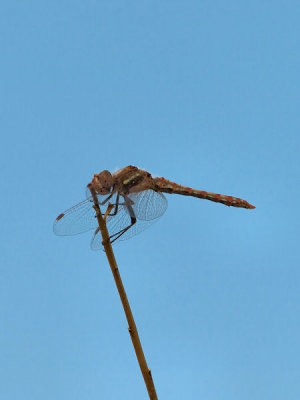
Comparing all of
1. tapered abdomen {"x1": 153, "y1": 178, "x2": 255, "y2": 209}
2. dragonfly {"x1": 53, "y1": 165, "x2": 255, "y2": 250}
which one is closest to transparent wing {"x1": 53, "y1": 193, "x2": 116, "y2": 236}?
dragonfly {"x1": 53, "y1": 165, "x2": 255, "y2": 250}

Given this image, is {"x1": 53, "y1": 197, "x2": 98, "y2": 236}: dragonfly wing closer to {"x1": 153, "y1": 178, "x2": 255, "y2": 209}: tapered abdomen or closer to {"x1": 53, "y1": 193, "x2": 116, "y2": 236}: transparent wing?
{"x1": 53, "y1": 193, "x2": 116, "y2": 236}: transparent wing

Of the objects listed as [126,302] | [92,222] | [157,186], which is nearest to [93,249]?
[92,222]

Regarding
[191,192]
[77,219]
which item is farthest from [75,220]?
[191,192]

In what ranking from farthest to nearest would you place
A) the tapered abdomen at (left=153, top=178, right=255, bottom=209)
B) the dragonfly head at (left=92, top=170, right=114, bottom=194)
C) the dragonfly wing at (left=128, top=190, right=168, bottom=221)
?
the tapered abdomen at (left=153, top=178, right=255, bottom=209), the dragonfly wing at (left=128, top=190, right=168, bottom=221), the dragonfly head at (left=92, top=170, right=114, bottom=194)

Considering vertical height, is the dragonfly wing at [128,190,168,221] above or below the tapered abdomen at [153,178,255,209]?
below

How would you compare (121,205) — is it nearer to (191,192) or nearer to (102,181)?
(102,181)

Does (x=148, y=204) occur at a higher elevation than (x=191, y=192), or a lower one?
lower

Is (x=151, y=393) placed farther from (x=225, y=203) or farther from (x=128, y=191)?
(x=225, y=203)
